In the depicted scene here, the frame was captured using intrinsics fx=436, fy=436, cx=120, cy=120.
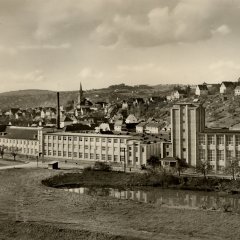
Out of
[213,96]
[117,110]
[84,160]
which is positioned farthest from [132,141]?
[117,110]

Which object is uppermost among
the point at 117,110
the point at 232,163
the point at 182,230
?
the point at 117,110

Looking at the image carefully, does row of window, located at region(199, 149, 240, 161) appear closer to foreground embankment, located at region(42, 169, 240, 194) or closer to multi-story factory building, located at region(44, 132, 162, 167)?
foreground embankment, located at region(42, 169, 240, 194)

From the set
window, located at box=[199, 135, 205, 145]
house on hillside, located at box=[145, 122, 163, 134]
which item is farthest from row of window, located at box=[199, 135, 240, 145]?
house on hillside, located at box=[145, 122, 163, 134]

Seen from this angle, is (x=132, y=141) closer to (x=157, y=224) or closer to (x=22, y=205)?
(x=22, y=205)

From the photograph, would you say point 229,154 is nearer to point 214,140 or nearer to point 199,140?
point 214,140

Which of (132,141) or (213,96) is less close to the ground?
(213,96)

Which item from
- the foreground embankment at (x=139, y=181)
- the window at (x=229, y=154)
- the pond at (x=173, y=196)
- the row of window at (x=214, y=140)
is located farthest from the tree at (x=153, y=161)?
the pond at (x=173, y=196)

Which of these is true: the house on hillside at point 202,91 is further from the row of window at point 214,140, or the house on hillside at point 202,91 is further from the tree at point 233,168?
the tree at point 233,168
